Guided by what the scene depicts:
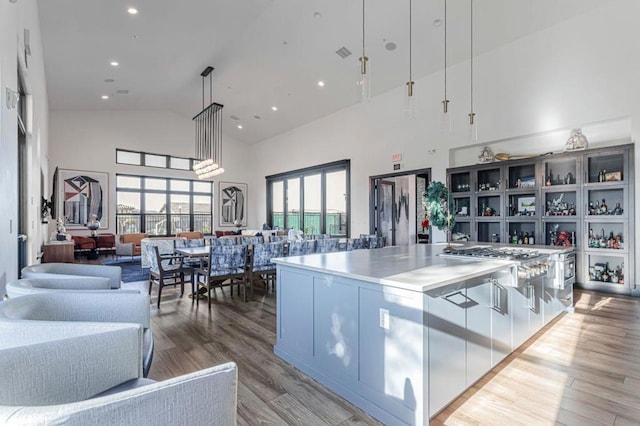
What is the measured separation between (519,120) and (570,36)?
1.40 meters

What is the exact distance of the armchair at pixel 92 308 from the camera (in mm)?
1571

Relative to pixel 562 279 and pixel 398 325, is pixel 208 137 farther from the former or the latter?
pixel 398 325

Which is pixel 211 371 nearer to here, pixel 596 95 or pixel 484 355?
pixel 484 355

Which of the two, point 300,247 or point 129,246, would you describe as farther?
point 129,246

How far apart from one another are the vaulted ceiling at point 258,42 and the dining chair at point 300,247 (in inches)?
156

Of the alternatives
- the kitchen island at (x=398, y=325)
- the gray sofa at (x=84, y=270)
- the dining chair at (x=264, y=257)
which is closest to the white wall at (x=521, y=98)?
the dining chair at (x=264, y=257)

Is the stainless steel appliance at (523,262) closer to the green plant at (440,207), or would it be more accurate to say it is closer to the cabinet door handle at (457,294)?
the green plant at (440,207)

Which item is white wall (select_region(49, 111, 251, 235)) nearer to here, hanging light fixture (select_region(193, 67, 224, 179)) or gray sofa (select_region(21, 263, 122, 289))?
hanging light fixture (select_region(193, 67, 224, 179))

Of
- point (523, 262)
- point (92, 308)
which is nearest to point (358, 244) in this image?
point (523, 262)

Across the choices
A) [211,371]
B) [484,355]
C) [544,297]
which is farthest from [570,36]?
[211,371]

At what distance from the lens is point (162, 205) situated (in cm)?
1123

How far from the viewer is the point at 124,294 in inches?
71.9

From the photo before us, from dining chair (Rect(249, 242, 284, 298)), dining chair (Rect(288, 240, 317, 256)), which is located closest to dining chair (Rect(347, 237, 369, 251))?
dining chair (Rect(288, 240, 317, 256))

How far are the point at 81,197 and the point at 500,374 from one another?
1144cm
